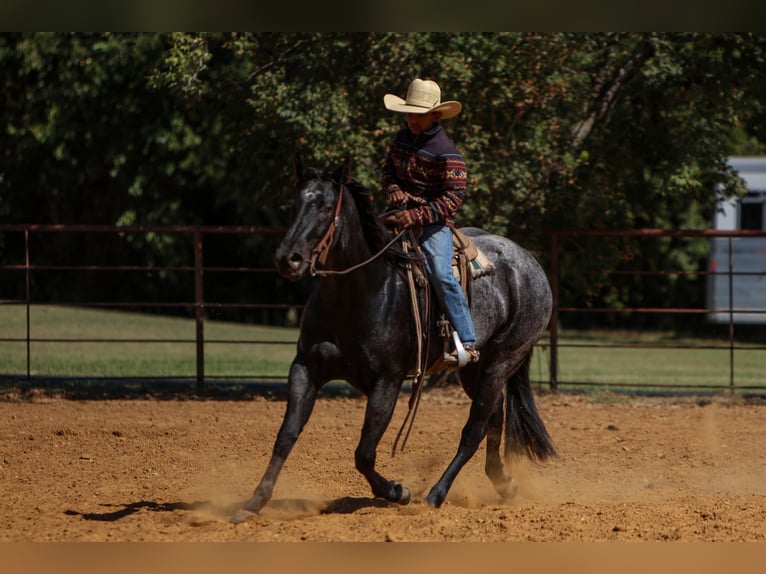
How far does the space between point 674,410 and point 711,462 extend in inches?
115

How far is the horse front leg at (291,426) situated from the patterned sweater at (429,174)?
1122 mm

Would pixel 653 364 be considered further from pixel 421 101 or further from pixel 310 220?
pixel 310 220

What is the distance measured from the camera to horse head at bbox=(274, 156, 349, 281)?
5.31 m

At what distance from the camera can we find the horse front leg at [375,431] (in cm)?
589

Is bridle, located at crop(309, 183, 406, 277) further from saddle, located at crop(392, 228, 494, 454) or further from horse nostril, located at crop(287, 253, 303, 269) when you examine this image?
saddle, located at crop(392, 228, 494, 454)

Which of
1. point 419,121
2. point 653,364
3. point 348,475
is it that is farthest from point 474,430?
point 653,364

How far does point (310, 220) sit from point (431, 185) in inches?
41.5

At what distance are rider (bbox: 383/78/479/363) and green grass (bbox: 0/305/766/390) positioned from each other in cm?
612

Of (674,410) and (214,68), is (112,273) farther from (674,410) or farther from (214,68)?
(674,410)

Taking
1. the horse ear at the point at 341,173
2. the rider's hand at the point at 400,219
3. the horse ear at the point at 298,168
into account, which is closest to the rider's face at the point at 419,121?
the rider's hand at the point at 400,219

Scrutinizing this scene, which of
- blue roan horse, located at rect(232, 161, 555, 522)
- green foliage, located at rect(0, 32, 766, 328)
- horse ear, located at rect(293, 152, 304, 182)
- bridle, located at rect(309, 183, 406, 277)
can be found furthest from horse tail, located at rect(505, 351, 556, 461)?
green foliage, located at rect(0, 32, 766, 328)

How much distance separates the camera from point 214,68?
14555 millimetres

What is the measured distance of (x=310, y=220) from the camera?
18.0ft
